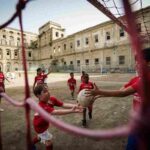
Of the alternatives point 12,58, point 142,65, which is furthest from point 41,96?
point 12,58

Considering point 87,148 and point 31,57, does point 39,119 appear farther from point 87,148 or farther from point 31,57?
point 31,57

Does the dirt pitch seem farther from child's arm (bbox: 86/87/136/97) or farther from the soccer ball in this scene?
child's arm (bbox: 86/87/136/97)

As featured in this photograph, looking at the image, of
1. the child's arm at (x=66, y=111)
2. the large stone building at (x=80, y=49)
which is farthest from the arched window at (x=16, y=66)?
the child's arm at (x=66, y=111)

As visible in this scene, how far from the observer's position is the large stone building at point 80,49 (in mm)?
26964

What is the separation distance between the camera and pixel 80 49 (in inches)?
1377

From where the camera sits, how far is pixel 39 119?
9.78 ft

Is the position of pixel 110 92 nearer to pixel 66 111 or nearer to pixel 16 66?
pixel 66 111

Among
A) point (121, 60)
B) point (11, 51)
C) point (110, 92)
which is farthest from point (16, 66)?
point (110, 92)

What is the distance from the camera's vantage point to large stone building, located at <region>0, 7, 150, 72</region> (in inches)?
1062

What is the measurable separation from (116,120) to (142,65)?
4.97 meters

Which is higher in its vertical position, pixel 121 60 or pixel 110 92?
pixel 121 60

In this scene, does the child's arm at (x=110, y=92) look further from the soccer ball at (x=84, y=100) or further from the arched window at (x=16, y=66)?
the arched window at (x=16, y=66)

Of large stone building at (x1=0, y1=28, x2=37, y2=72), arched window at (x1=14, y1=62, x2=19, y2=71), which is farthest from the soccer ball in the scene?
arched window at (x1=14, y1=62, x2=19, y2=71)

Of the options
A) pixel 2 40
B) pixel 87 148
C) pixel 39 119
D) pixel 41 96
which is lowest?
pixel 87 148
